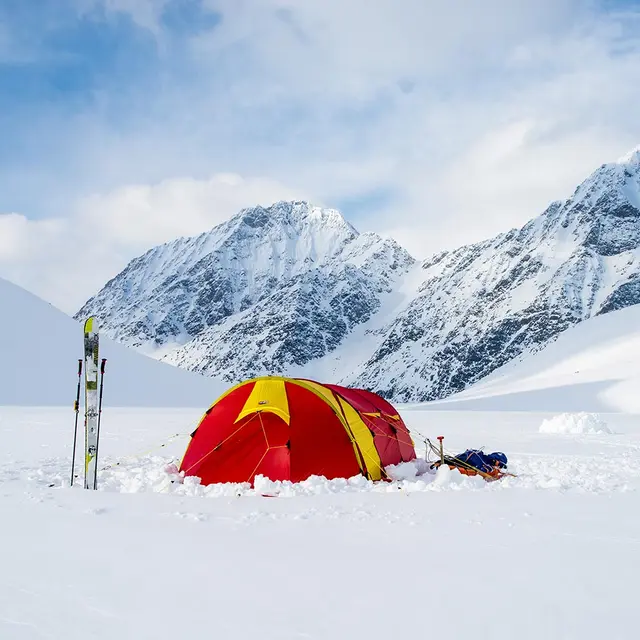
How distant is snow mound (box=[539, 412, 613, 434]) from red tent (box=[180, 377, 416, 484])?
38.6 ft

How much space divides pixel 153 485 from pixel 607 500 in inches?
250

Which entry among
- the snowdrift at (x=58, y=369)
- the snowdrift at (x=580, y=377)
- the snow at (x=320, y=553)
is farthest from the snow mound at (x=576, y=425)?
the snowdrift at (x=58, y=369)

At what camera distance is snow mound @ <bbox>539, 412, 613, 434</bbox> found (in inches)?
784

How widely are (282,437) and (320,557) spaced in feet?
13.5

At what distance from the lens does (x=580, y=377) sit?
162ft

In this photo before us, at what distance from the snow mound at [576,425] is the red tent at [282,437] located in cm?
1176

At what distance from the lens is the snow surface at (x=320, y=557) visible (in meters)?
3.86

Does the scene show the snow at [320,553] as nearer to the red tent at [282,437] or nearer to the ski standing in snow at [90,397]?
the ski standing in snow at [90,397]

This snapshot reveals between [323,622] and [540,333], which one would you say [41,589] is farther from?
[540,333]

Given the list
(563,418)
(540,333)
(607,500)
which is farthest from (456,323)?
(607,500)

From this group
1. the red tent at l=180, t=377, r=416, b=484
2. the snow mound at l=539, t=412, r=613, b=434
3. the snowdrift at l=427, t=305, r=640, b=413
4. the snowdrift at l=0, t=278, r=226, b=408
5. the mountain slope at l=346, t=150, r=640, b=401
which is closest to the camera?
the red tent at l=180, t=377, r=416, b=484

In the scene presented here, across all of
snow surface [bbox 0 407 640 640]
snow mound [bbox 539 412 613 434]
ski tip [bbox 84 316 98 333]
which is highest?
ski tip [bbox 84 316 98 333]

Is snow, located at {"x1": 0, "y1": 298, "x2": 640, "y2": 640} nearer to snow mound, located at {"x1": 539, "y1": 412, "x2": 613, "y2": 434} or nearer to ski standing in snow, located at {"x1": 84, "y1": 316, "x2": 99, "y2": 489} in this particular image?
ski standing in snow, located at {"x1": 84, "y1": 316, "x2": 99, "y2": 489}

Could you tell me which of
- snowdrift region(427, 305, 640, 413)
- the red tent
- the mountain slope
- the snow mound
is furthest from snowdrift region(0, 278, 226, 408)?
the mountain slope
